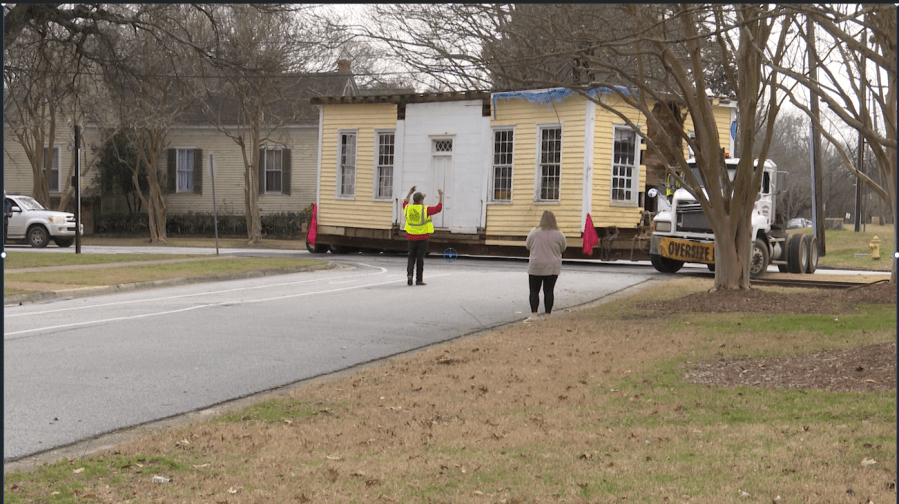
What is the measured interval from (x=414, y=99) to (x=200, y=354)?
2018cm

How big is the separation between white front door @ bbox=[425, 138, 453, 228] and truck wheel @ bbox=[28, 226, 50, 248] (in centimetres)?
1441

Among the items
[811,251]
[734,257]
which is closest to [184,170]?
[811,251]

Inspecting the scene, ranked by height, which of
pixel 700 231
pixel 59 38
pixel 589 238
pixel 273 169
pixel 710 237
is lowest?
pixel 589 238

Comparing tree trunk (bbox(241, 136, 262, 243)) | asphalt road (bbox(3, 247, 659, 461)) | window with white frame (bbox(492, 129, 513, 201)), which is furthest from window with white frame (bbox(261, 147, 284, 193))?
asphalt road (bbox(3, 247, 659, 461))

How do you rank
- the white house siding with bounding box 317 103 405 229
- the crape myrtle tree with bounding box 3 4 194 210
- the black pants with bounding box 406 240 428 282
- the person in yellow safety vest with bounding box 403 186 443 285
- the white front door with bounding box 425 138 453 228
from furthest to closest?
the white house siding with bounding box 317 103 405 229 → the white front door with bounding box 425 138 453 228 → the crape myrtle tree with bounding box 3 4 194 210 → the black pants with bounding box 406 240 428 282 → the person in yellow safety vest with bounding box 403 186 443 285

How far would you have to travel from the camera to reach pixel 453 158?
29.5 m

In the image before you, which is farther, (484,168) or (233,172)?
(233,172)

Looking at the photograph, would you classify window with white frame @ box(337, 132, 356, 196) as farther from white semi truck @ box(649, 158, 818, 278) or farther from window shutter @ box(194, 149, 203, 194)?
window shutter @ box(194, 149, 203, 194)

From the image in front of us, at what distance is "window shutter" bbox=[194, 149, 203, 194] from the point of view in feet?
145

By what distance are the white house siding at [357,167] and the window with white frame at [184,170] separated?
47.6 ft

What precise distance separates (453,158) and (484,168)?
1.08 meters

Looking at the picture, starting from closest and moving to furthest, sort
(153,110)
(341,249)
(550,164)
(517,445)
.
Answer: (517,445)
(550,164)
(341,249)
(153,110)

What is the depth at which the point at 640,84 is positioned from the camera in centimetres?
1452

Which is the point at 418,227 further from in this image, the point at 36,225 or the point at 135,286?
the point at 36,225
